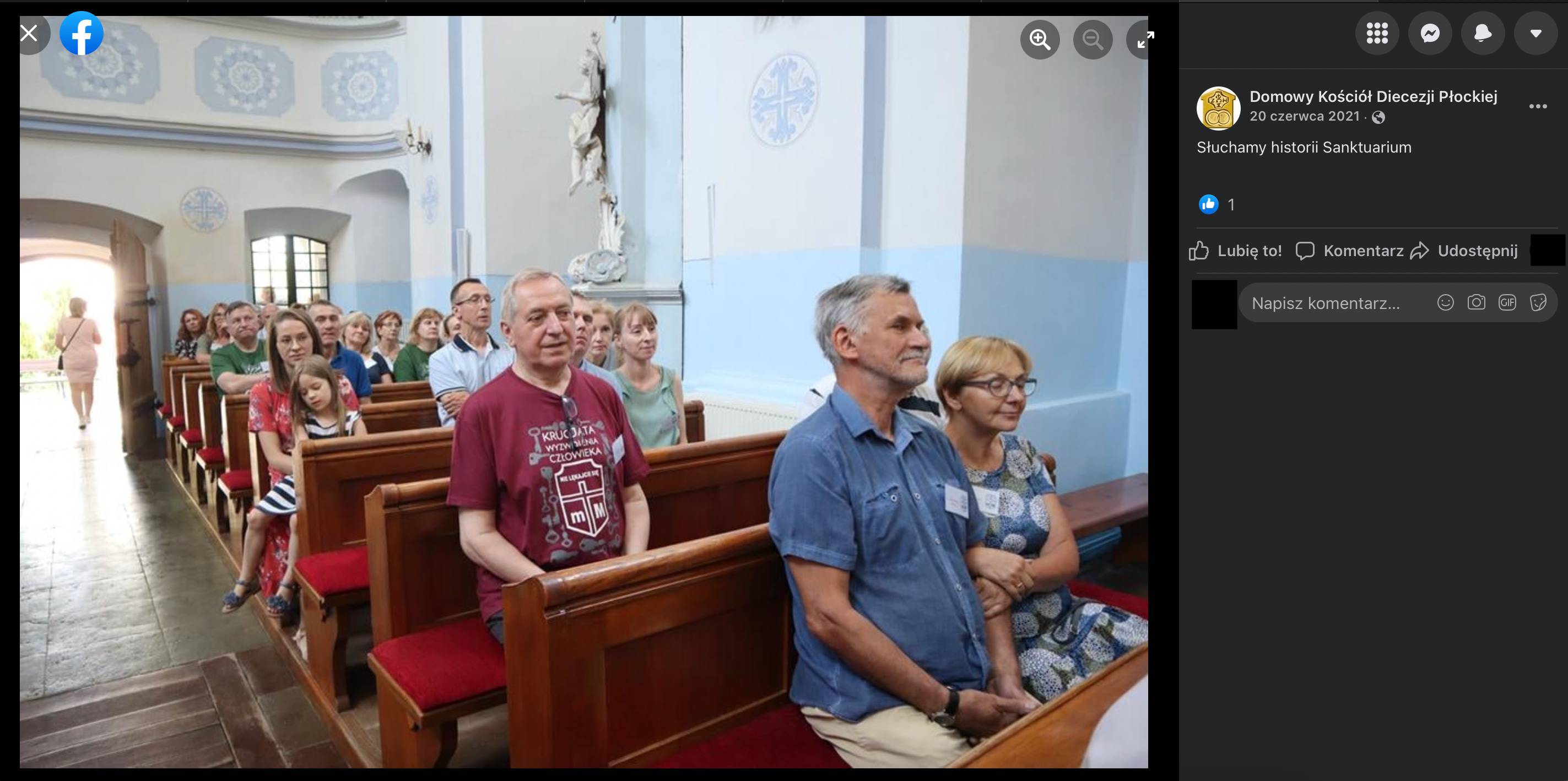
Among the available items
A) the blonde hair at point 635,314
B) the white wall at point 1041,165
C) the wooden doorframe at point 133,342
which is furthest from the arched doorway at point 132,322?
the white wall at point 1041,165

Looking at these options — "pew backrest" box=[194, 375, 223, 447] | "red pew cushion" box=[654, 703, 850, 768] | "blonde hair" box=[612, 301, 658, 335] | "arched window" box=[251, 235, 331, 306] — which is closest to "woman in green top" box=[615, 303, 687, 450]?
"blonde hair" box=[612, 301, 658, 335]

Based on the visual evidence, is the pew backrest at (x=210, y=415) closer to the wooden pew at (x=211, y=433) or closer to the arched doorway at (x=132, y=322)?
the wooden pew at (x=211, y=433)

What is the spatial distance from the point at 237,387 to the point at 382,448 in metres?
1.78

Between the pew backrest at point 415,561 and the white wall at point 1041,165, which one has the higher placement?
the white wall at point 1041,165

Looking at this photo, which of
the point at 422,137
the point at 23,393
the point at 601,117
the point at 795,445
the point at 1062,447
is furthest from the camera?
the point at 422,137

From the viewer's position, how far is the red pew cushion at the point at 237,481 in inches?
143

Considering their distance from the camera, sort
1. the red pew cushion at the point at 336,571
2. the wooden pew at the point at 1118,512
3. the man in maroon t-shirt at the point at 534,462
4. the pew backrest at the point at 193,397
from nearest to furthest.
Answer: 1. the man in maroon t-shirt at the point at 534,462
2. the red pew cushion at the point at 336,571
3. the wooden pew at the point at 1118,512
4. the pew backrest at the point at 193,397

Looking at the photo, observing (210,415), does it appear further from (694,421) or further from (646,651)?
(646,651)

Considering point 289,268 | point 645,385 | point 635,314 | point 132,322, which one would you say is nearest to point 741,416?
point 645,385

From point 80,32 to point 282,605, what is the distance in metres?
2.40

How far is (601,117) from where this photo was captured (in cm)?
588
